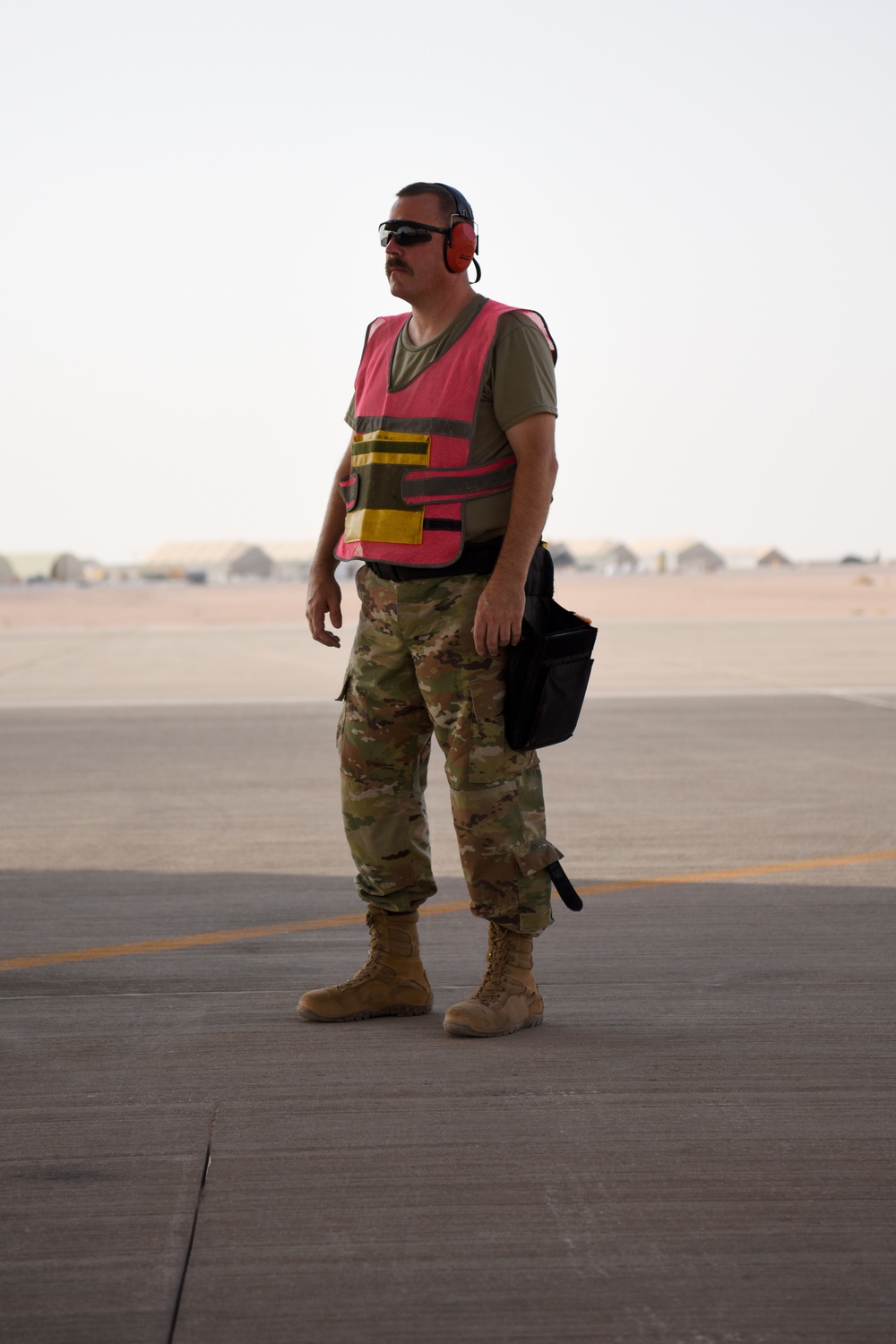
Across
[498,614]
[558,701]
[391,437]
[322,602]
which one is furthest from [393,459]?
[558,701]

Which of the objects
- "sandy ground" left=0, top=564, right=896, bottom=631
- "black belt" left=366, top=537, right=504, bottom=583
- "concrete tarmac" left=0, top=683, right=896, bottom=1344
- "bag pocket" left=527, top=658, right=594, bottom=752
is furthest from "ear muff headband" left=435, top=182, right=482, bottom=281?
"sandy ground" left=0, top=564, right=896, bottom=631

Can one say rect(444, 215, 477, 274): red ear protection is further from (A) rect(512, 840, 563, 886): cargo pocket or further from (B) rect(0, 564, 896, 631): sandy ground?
(B) rect(0, 564, 896, 631): sandy ground

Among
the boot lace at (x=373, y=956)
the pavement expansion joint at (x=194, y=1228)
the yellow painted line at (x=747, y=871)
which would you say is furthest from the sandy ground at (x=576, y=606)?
the pavement expansion joint at (x=194, y=1228)

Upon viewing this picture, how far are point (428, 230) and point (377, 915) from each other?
Result: 1.86 metres

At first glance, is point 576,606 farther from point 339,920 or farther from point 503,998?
point 503,998

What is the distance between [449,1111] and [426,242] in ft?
7.17

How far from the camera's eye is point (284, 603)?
65.8 metres

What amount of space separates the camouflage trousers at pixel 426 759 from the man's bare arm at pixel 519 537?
0.09 m

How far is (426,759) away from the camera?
4031 mm

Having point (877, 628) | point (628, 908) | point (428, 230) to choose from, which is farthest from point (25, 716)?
point (877, 628)

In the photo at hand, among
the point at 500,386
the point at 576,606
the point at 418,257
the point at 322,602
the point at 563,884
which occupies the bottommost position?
the point at 576,606

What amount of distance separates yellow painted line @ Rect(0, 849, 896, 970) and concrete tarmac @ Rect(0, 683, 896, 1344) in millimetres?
21

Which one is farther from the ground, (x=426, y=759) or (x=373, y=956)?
(x=426, y=759)

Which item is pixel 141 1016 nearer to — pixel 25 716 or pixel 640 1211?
pixel 640 1211
